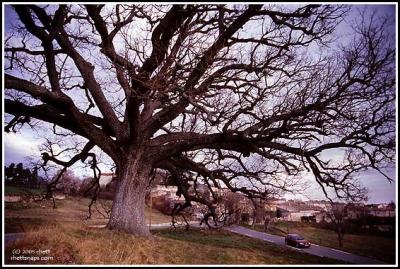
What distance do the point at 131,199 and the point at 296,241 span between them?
42.0 ft

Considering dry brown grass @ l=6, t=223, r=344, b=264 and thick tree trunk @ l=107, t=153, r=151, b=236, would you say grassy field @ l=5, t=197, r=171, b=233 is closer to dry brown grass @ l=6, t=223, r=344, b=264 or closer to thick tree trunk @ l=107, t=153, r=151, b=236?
thick tree trunk @ l=107, t=153, r=151, b=236

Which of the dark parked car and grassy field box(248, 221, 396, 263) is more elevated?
grassy field box(248, 221, 396, 263)

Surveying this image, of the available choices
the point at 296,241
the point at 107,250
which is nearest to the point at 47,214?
the point at 296,241

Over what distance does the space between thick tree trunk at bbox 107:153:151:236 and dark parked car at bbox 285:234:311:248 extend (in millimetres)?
11572

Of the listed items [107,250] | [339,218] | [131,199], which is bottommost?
[107,250]

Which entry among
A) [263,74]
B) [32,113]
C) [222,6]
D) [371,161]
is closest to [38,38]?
[32,113]

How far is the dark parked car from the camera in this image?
1714 centimetres

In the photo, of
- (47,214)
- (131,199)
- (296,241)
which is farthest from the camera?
(47,214)

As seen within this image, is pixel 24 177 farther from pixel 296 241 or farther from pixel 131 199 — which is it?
pixel 296 241

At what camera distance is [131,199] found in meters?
8.83

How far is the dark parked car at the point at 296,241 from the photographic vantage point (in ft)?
56.2

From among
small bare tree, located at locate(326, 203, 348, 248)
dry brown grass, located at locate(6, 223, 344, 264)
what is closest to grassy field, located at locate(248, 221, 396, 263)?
small bare tree, located at locate(326, 203, 348, 248)

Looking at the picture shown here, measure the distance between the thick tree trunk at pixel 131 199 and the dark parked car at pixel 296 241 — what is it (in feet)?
38.0

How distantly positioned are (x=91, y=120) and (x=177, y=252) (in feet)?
17.1
